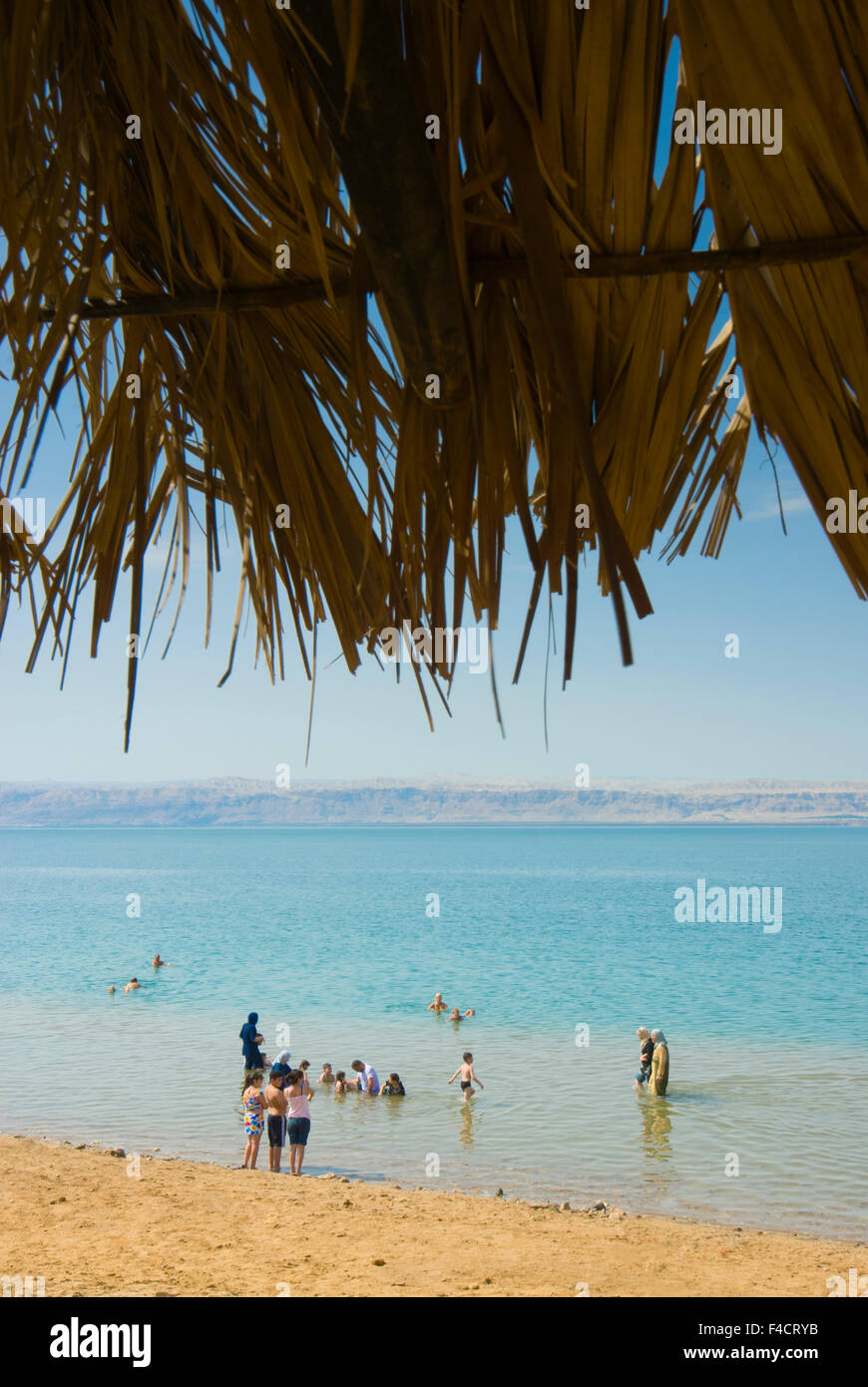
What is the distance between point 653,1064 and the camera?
1258 cm

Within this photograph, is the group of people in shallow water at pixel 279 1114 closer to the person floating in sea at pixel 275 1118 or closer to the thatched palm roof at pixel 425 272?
the person floating in sea at pixel 275 1118

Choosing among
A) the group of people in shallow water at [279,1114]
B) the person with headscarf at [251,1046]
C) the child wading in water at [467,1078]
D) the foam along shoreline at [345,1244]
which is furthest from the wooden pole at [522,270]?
the child wading in water at [467,1078]

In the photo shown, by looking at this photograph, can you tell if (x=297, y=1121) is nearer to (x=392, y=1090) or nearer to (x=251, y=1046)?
(x=251, y=1046)

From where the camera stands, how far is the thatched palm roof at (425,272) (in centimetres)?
73

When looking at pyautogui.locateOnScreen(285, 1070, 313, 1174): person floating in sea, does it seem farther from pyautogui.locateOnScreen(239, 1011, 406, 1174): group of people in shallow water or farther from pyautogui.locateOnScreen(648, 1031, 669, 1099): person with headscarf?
pyautogui.locateOnScreen(648, 1031, 669, 1099): person with headscarf

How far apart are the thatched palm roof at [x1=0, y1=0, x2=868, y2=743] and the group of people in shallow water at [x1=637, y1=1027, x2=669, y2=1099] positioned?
496 inches

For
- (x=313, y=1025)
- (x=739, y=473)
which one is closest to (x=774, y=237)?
(x=739, y=473)

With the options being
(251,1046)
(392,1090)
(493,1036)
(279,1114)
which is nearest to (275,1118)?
(279,1114)

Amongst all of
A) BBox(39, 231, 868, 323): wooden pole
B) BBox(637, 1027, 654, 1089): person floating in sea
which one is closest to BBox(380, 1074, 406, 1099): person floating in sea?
BBox(637, 1027, 654, 1089): person floating in sea

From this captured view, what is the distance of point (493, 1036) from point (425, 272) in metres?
18.9

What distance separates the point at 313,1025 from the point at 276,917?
2829 centimetres

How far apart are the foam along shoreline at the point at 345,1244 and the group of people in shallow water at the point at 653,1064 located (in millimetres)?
4914

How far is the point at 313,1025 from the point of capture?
1959cm

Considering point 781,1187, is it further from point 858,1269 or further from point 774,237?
point 774,237
